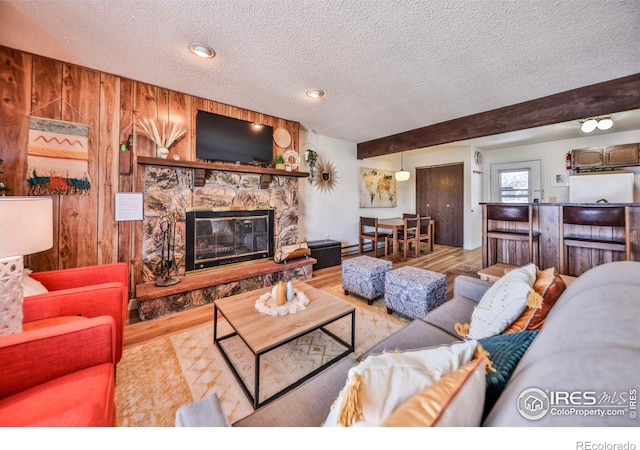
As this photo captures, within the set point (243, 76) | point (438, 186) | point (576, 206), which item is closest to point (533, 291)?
point (576, 206)

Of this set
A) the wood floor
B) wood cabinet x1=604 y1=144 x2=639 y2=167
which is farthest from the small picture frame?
the wood floor

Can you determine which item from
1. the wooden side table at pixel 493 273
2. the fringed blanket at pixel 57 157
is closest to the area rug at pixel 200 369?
the wooden side table at pixel 493 273

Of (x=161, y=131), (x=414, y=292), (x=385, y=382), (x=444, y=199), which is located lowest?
(x=414, y=292)

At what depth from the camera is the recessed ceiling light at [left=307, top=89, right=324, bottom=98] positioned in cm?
264

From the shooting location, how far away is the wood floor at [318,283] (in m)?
2.07

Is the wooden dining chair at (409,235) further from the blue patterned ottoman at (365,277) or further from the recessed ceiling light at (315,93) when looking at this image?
the recessed ceiling light at (315,93)

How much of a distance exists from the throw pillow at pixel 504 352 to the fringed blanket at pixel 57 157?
10.6 feet

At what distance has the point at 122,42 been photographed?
6.09 ft

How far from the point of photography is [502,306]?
1160mm

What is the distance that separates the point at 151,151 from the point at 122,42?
1.00 m

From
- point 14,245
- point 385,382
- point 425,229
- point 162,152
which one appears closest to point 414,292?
point 385,382

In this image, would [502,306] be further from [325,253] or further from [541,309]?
[325,253]

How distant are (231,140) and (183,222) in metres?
1.19

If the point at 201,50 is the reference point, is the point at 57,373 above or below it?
below
